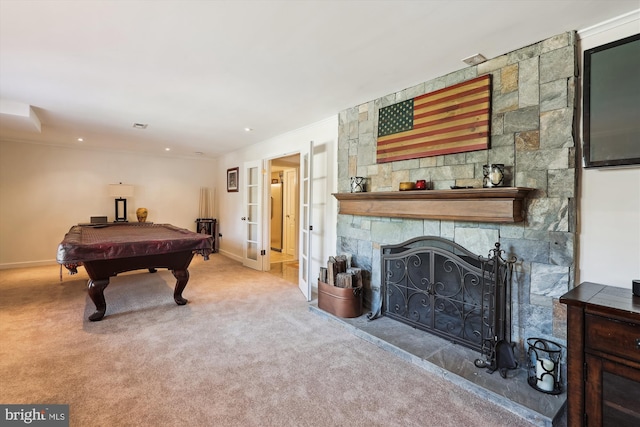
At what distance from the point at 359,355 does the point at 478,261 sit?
121cm

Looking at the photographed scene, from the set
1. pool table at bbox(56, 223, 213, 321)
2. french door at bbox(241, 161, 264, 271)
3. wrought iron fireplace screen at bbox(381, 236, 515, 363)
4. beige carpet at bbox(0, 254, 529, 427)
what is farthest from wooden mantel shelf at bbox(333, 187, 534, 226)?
french door at bbox(241, 161, 264, 271)

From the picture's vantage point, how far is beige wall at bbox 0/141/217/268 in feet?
17.7

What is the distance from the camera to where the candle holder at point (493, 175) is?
2182 millimetres

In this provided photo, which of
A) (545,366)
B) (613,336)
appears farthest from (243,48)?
(545,366)

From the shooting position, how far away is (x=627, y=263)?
1.81m

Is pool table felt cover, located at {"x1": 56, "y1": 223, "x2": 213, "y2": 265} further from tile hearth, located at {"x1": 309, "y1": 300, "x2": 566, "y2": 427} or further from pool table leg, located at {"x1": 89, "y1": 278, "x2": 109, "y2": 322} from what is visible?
tile hearth, located at {"x1": 309, "y1": 300, "x2": 566, "y2": 427}

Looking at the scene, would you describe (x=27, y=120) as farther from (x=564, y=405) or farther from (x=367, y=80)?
(x=564, y=405)

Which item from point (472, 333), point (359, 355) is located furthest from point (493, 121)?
point (359, 355)

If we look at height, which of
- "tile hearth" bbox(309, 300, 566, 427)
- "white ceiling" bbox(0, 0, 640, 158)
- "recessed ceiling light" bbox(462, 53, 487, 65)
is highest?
"white ceiling" bbox(0, 0, 640, 158)

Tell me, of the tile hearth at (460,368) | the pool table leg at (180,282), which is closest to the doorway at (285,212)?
the pool table leg at (180,282)

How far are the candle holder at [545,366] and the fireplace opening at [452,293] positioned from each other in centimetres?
14

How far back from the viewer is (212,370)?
2.22 m

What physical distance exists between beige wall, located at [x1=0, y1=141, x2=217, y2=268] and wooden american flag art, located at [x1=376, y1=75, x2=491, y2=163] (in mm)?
5517

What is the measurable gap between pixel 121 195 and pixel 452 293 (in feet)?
20.7
